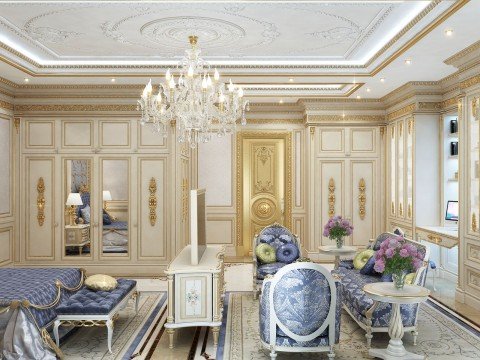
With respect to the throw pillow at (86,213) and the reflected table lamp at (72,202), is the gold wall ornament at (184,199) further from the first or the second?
the reflected table lamp at (72,202)

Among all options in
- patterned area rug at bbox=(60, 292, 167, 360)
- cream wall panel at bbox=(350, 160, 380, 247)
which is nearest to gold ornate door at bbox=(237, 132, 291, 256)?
cream wall panel at bbox=(350, 160, 380, 247)

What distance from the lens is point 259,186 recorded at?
921 centimetres

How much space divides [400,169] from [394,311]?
170 inches

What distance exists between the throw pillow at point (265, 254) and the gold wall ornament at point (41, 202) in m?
3.66

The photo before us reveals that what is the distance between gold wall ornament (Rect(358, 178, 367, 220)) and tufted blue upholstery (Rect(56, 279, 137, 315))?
506 cm

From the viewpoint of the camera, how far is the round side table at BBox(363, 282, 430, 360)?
3.69 metres

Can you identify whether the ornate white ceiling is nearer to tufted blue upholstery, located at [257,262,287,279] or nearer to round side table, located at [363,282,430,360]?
round side table, located at [363,282,430,360]

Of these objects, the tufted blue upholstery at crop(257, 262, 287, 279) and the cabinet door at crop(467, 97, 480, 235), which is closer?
the cabinet door at crop(467, 97, 480, 235)

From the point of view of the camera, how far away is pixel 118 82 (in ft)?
22.8

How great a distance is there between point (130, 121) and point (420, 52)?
14.4 feet

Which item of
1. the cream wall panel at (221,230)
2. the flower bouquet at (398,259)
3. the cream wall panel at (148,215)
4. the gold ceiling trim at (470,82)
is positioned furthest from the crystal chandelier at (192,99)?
the cream wall panel at (221,230)

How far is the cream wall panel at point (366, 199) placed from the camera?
8.56 meters

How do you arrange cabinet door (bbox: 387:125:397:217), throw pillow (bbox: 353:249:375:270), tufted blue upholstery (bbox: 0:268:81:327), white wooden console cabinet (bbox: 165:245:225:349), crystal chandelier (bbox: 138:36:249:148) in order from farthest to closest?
cabinet door (bbox: 387:125:397:217) < throw pillow (bbox: 353:249:375:270) < crystal chandelier (bbox: 138:36:249:148) < white wooden console cabinet (bbox: 165:245:225:349) < tufted blue upholstery (bbox: 0:268:81:327)

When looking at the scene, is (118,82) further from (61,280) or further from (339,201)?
(339,201)
